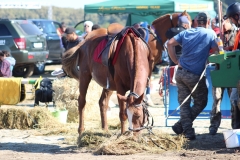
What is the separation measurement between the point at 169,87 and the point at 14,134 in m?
2.95

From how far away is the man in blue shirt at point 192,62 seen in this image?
9.08 meters

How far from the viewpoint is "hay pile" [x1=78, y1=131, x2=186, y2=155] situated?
8234mm

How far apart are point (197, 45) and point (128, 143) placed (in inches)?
76.3

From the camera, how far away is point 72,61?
1090 cm

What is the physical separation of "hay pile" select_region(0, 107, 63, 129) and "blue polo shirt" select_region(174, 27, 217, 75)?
3.24 m

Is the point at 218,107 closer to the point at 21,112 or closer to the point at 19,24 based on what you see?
the point at 21,112

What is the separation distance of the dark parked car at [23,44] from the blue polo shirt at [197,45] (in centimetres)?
1254

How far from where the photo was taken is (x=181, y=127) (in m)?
9.64

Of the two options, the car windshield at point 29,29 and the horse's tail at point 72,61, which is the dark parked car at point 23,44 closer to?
the car windshield at point 29,29

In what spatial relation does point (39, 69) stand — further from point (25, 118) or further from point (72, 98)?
point (25, 118)

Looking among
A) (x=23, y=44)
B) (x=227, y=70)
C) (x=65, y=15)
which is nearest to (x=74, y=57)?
(x=227, y=70)

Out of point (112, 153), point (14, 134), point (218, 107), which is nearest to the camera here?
point (112, 153)

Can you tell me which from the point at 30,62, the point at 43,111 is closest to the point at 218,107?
the point at 43,111

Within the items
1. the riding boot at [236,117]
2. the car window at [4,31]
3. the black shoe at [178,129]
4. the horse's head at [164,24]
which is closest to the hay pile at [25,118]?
the black shoe at [178,129]
